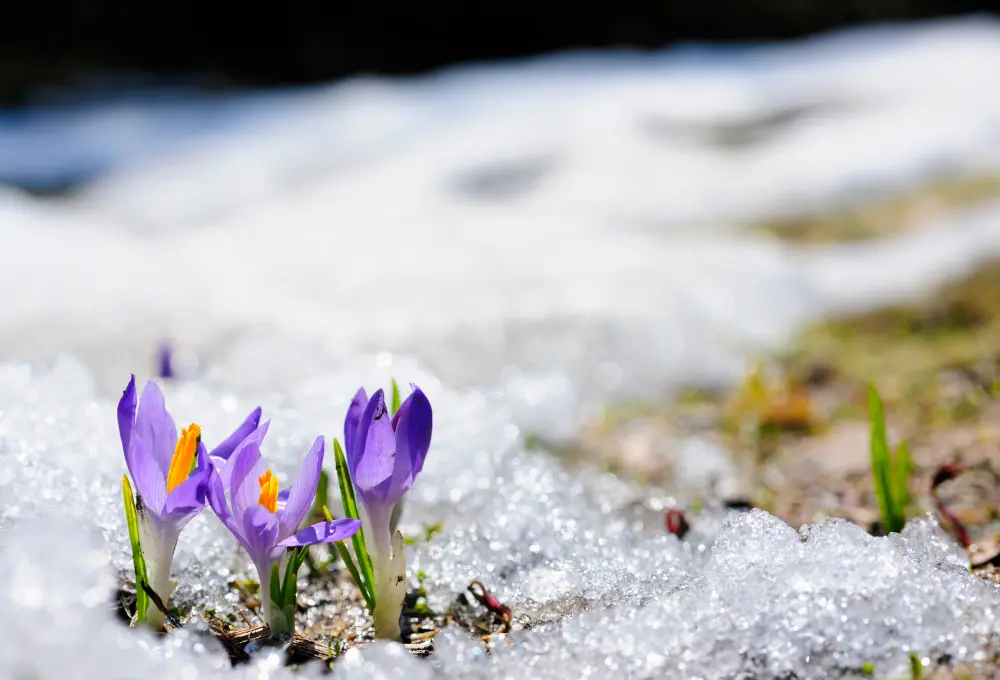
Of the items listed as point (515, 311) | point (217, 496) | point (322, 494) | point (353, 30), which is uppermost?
point (217, 496)

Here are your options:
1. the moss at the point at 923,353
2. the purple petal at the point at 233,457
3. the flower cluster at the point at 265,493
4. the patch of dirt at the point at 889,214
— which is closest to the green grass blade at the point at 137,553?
the flower cluster at the point at 265,493

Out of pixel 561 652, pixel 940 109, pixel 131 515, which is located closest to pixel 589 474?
pixel 561 652

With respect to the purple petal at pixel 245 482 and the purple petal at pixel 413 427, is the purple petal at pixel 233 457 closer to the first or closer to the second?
the purple petal at pixel 245 482

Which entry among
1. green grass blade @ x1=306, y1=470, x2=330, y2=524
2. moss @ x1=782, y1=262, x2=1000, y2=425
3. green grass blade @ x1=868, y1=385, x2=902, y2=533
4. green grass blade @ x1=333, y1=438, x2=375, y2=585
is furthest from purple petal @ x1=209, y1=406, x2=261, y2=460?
moss @ x1=782, y1=262, x2=1000, y2=425

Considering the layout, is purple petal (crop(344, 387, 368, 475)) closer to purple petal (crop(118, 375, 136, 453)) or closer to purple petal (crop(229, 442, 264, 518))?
purple petal (crop(229, 442, 264, 518))

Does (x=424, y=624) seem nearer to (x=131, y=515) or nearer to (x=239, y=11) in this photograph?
(x=131, y=515)

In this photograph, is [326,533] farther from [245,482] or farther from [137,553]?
[137,553]

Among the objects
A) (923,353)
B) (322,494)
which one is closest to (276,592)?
(322,494)
